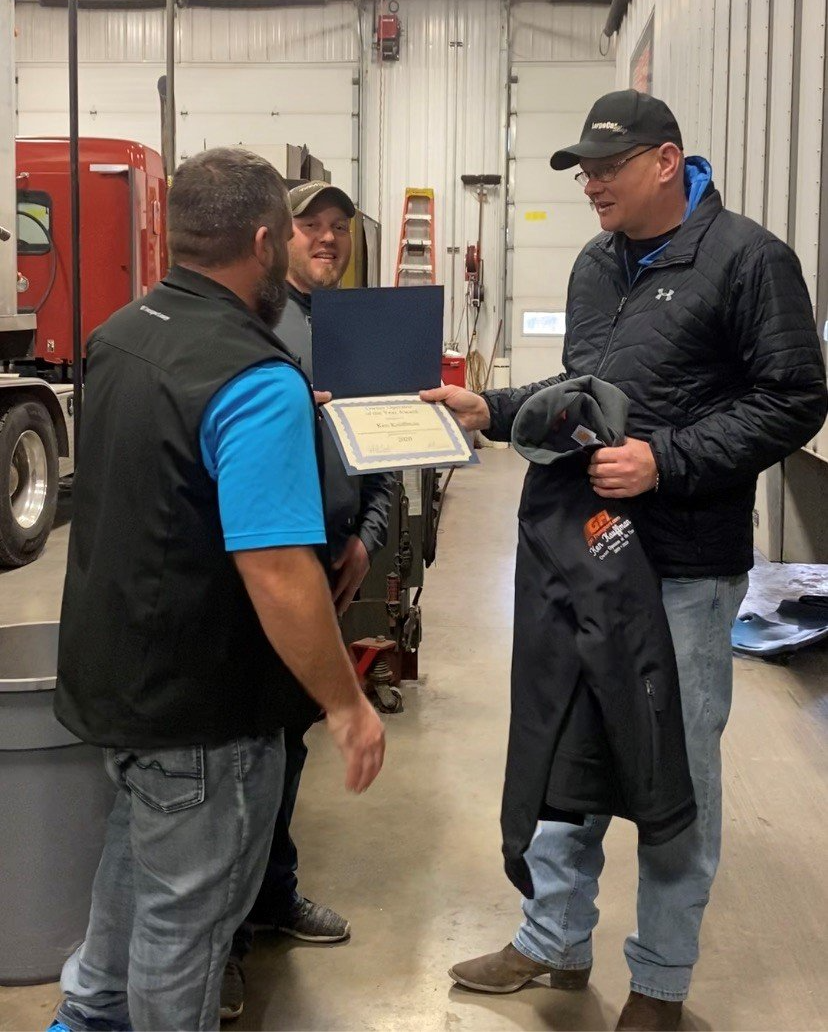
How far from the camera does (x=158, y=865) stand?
5.25 ft

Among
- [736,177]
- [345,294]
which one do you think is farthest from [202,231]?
[736,177]

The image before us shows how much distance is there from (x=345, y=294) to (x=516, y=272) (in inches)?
441

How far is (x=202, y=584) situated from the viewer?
1541mm

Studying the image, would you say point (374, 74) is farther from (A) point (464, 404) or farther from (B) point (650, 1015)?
(B) point (650, 1015)

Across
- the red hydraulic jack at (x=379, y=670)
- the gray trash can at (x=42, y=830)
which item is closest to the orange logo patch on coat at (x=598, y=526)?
the gray trash can at (x=42, y=830)

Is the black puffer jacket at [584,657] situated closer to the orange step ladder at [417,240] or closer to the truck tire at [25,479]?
the truck tire at [25,479]

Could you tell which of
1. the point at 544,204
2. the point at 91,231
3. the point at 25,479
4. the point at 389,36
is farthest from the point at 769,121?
the point at 389,36

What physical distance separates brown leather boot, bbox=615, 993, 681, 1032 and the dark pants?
819 mm

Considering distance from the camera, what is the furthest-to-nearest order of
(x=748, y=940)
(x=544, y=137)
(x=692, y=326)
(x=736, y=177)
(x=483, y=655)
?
1. (x=544, y=137)
2. (x=736, y=177)
3. (x=483, y=655)
4. (x=748, y=940)
5. (x=692, y=326)

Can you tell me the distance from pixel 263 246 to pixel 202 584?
515 mm

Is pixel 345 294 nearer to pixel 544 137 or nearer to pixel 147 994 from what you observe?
pixel 147 994

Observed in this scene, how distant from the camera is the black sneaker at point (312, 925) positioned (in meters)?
2.54

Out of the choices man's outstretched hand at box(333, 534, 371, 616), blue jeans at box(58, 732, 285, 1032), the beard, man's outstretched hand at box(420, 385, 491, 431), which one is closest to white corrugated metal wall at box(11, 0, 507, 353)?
man's outstretched hand at box(420, 385, 491, 431)

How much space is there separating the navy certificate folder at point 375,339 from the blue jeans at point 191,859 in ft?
2.48
